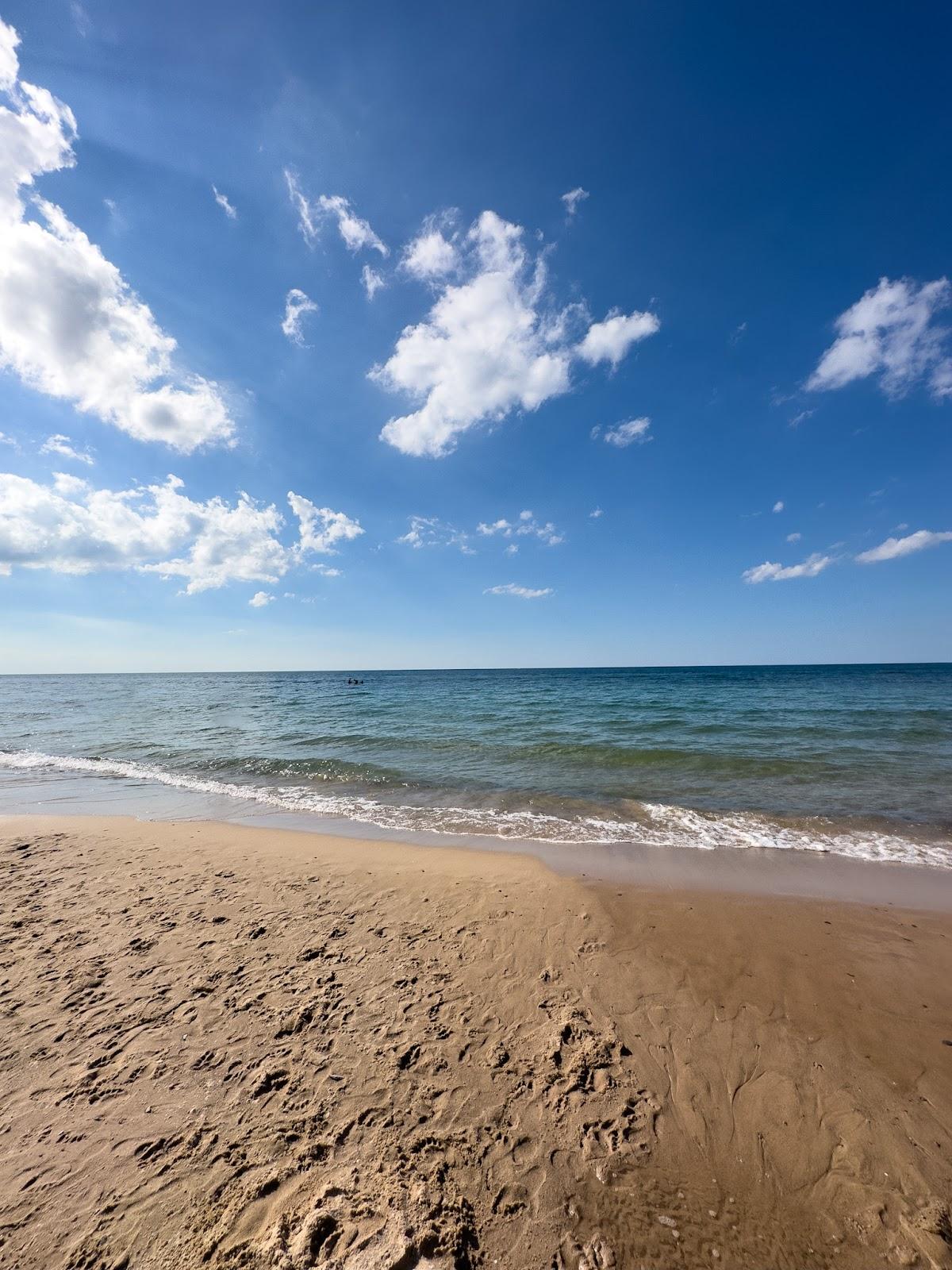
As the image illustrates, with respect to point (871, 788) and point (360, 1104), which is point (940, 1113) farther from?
point (871, 788)

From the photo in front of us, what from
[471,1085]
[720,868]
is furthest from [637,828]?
[471,1085]

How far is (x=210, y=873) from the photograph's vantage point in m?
7.10

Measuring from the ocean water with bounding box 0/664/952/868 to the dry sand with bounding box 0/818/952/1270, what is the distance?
342 cm

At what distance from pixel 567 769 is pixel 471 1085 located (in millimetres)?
10953

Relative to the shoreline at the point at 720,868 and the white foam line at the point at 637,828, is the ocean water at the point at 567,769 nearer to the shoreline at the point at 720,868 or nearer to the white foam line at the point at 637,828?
the white foam line at the point at 637,828

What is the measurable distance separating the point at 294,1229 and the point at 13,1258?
4.81 feet

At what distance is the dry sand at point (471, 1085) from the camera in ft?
→ 8.35

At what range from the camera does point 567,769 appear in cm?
1397

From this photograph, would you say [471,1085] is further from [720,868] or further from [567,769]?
[567,769]

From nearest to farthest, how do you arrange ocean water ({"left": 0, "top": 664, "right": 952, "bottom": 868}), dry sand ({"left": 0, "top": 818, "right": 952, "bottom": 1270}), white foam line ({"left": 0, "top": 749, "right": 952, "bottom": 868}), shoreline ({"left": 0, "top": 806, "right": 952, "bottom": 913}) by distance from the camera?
dry sand ({"left": 0, "top": 818, "right": 952, "bottom": 1270}), shoreline ({"left": 0, "top": 806, "right": 952, "bottom": 913}), white foam line ({"left": 0, "top": 749, "right": 952, "bottom": 868}), ocean water ({"left": 0, "top": 664, "right": 952, "bottom": 868})

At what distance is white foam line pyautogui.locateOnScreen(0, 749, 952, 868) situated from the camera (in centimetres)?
823

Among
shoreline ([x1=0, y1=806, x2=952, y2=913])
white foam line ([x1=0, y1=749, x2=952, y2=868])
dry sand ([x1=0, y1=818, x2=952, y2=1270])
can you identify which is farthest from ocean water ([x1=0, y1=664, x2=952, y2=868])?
dry sand ([x1=0, y1=818, x2=952, y2=1270])

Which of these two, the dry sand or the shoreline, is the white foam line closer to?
the shoreline

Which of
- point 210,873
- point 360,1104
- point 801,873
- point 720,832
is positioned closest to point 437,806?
point 210,873
